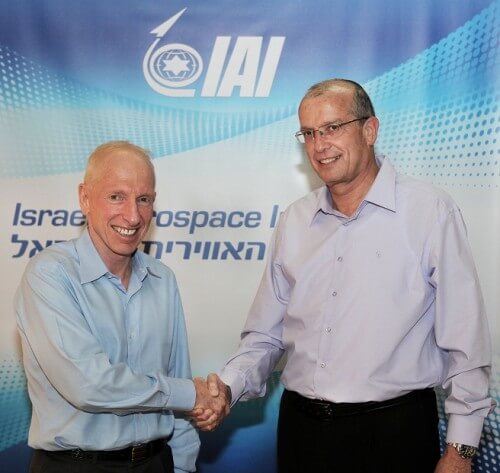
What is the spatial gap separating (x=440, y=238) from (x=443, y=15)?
1811 millimetres

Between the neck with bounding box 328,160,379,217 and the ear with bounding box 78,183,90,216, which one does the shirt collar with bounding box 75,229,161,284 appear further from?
the neck with bounding box 328,160,379,217

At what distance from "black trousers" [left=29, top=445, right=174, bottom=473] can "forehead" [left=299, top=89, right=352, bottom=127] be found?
4.63ft

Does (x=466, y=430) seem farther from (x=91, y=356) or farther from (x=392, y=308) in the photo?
(x=91, y=356)

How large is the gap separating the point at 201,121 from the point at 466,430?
228cm

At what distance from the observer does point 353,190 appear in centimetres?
287

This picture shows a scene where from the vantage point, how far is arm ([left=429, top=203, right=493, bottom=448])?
2.52 metres

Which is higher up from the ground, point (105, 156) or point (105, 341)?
point (105, 156)

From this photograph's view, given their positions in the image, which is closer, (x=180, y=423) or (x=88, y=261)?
(x=88, y=261)

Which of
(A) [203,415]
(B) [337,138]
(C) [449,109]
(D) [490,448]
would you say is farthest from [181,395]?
(C) [449,109]

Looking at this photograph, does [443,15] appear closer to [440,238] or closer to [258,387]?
[440,238]

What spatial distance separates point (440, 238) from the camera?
2.61 meters

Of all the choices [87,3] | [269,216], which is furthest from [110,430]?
[87,3]

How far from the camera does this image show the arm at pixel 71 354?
2340 mm

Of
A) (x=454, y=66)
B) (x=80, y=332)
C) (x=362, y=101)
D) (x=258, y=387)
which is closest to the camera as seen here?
(x=80, y=332)
